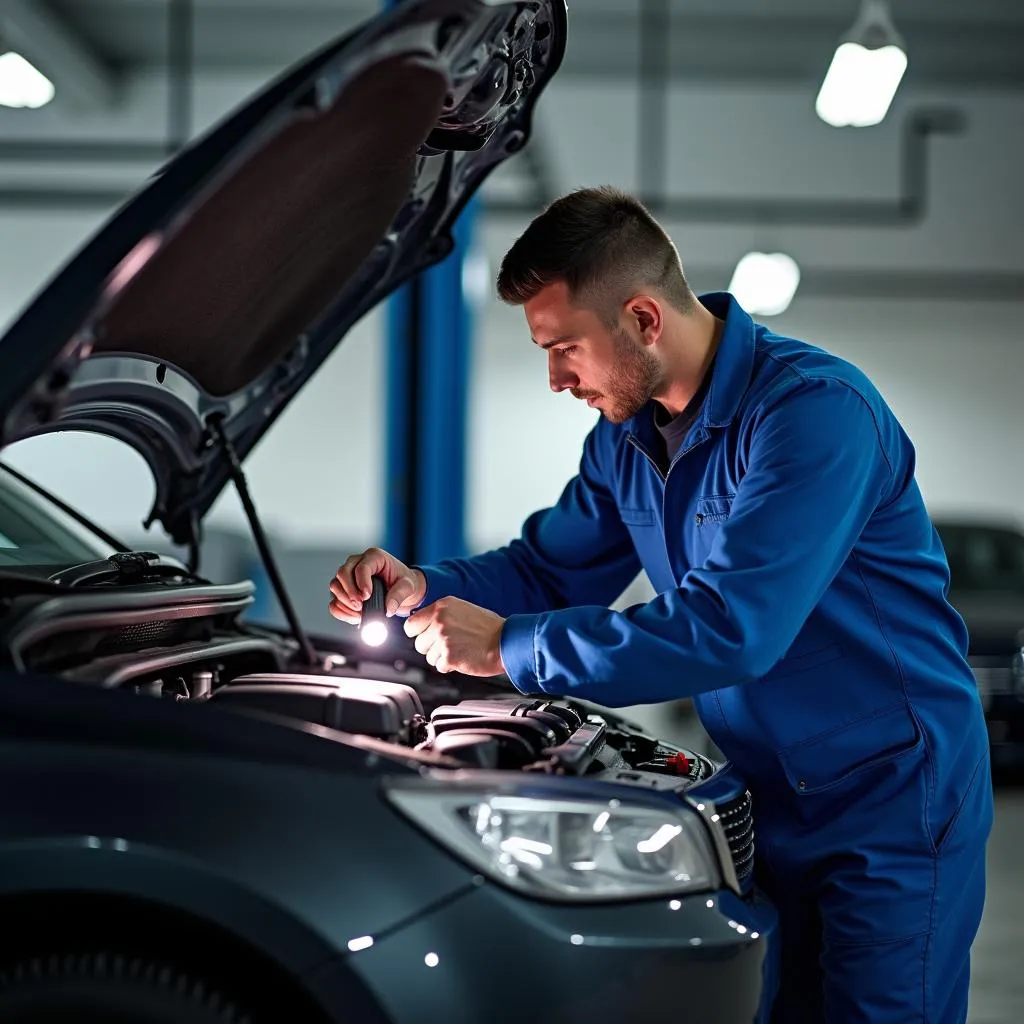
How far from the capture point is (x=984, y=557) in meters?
6.31

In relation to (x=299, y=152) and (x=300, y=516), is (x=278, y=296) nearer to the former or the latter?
(x=299, y=152)

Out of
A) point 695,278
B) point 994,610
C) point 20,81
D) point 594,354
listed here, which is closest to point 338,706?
point 594,354

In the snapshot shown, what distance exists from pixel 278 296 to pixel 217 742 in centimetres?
91

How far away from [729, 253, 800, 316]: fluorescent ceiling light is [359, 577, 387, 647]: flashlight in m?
6.20

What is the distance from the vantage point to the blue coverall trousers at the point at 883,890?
1.73 m

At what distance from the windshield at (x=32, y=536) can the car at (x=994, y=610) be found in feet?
12.5

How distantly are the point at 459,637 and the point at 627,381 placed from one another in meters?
0.49

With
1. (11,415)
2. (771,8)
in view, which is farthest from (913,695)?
(771,8)

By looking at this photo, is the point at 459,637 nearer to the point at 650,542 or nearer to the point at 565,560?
the point at 650,542

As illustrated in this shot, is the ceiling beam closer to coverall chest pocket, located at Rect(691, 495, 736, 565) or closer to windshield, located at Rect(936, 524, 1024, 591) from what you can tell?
windshield, located at Rect(936, 524, 1024, 591)

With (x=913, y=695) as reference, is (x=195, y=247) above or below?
above

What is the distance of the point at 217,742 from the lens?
51.5 inches

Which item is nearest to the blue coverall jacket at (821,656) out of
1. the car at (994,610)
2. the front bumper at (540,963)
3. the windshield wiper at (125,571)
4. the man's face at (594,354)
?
the man's face at (594,354)

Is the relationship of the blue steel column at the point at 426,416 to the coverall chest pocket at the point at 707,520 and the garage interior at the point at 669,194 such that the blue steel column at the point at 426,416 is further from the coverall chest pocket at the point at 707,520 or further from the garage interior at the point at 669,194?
the garage interior at the point at 669,194
